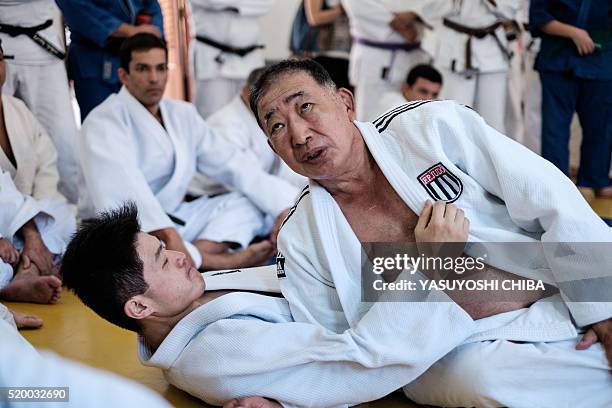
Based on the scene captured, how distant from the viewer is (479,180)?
2.31 meters

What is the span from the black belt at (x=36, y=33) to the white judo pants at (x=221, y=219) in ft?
3.74

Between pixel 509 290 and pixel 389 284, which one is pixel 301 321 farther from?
pixel 509 290

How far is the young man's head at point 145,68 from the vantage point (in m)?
4.09

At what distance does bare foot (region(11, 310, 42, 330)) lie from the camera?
301cm

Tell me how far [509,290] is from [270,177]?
2.33 m

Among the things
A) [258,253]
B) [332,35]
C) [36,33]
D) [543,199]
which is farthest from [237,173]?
[332,35]

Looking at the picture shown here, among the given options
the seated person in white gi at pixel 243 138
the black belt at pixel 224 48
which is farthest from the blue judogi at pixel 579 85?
the black belt at pixel 224 48

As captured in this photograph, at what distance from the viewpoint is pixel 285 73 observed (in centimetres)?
236

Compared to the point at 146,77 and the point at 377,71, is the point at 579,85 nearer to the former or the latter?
the point at 377,71

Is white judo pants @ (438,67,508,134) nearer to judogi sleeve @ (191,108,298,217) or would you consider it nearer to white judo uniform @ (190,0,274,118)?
white judo uniform @ (190,0,274,118)

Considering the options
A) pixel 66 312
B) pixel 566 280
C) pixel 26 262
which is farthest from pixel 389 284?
pixel 26 262

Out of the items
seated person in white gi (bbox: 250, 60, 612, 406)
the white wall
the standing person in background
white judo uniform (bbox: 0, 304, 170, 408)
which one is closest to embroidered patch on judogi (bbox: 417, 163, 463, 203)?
seated person in white gi (bbox: 250, 60, 612, 406)

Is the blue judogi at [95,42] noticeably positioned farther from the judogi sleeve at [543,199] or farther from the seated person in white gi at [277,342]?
the judogi sleeve at [543,199]

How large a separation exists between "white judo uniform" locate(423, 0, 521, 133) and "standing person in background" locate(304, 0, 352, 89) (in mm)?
1161
